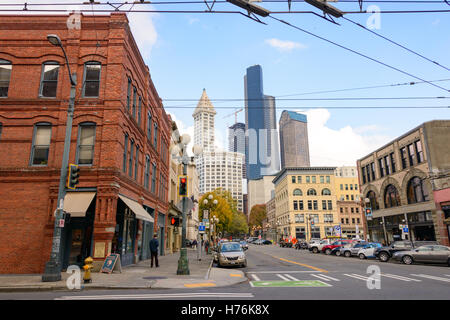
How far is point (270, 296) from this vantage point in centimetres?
863

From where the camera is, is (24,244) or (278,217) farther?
(278,217)

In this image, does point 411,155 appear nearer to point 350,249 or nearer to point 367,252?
point 350,249

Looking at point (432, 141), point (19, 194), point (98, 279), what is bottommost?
point (98, 279)

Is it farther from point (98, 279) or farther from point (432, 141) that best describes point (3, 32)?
point (432, 141)

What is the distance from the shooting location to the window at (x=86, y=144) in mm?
16406

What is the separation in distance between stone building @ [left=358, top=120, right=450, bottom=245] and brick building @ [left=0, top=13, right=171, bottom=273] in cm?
2700

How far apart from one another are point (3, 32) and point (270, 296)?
20.7 metres

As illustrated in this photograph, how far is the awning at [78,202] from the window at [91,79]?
5.80 meters

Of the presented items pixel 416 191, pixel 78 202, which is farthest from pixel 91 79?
pixel 416 191

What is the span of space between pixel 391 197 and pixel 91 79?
3881 centimetres

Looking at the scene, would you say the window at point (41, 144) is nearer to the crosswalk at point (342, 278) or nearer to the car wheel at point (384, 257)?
the crosswalk at point (342, 278)

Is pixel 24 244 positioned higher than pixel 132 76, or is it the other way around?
pixel 132 76

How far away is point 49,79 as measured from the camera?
17.4 metres
